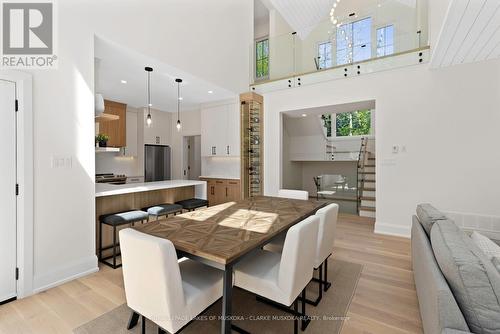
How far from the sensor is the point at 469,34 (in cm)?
271

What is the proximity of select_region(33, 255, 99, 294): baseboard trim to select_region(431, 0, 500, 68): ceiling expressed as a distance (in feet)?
15.4

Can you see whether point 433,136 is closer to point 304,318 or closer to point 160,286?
point 304,318

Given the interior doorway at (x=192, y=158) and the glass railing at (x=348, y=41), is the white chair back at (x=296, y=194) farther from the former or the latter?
the interior doorway at (x=192, y=158)

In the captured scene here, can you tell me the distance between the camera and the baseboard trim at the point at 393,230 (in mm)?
3936

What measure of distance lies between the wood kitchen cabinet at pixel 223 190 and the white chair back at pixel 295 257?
13.5 ft

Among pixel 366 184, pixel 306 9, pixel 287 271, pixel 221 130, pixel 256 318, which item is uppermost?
pixel 306 9

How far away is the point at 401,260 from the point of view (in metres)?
2.98

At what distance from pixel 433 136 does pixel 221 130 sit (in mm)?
4402

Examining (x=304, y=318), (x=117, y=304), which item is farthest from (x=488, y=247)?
(x=117, y=304)

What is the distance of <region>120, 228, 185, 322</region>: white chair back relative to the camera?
1205mm

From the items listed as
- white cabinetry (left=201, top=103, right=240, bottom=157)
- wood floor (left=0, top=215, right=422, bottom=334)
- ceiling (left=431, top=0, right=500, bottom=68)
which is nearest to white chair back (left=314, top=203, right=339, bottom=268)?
wood floor (left=0, top=215, right=422, bottom=334)

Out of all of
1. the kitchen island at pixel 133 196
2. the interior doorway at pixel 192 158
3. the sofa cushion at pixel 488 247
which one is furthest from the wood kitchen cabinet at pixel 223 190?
the sofa cushion at pixel 488 247

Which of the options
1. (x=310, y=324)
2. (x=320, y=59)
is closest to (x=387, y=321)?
(x=310, y=324)

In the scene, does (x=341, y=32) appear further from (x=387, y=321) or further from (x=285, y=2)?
(x=387, y=321)
